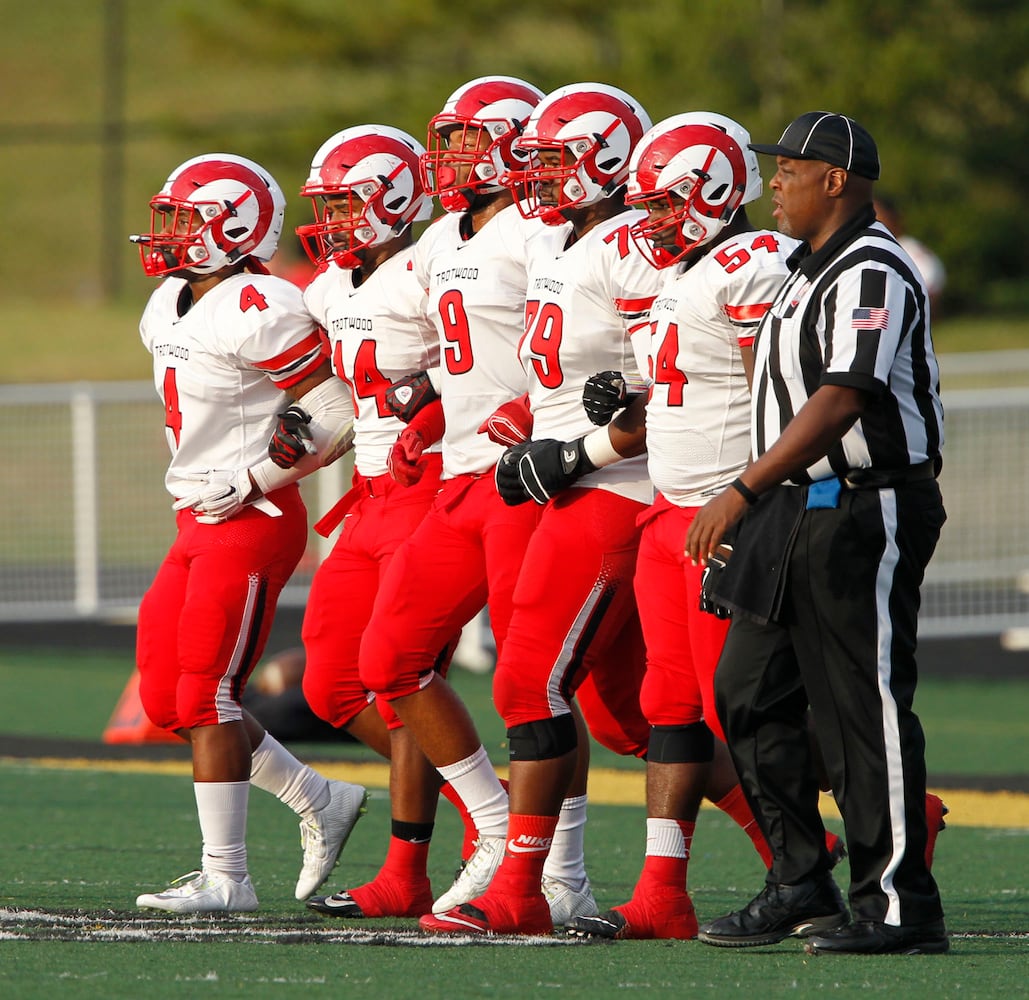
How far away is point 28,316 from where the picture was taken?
28.8 meters

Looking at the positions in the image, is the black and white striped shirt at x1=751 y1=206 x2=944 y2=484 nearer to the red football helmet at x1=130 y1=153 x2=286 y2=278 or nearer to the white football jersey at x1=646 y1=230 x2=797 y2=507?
the white football jersey at x1=646 y1=230 x2=797 y2=507

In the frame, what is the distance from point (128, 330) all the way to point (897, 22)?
10996 mm

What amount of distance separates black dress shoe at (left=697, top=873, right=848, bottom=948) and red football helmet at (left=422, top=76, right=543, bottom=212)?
2.13 metres

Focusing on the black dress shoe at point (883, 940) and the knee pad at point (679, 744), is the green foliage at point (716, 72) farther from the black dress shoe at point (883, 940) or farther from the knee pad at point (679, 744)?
the black dress shoe at point (883, 940)

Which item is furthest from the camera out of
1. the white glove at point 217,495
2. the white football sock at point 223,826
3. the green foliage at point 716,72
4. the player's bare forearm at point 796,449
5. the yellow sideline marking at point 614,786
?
the green foliage at point 716,72

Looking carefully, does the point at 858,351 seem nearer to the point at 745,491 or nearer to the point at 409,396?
the point at 745,491

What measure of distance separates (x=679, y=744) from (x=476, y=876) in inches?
27.9

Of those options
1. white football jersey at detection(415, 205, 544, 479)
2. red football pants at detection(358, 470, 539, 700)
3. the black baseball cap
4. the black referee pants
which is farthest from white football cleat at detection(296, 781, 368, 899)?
the black baseball cap

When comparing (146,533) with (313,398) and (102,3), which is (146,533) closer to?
(313,398)

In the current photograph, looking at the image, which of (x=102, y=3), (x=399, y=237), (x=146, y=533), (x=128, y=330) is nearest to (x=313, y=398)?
(x=399, y=237)

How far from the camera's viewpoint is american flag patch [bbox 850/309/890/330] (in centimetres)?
438

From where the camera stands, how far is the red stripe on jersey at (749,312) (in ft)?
15.5

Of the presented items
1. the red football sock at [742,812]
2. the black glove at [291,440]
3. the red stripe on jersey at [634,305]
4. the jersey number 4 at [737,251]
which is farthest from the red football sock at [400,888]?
the jersey number 4 at [737,251]

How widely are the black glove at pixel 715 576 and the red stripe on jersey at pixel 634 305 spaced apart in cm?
70
